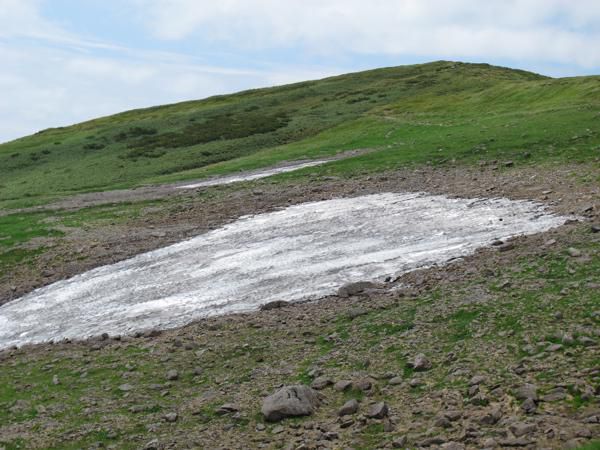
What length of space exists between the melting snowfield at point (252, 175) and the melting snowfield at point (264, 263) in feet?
51.6

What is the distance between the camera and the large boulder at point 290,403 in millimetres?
13578

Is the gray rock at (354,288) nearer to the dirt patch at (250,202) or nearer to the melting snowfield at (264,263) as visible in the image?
the melting snowfield at (264,263)

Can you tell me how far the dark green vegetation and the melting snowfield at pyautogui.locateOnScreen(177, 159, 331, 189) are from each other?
31278 mm

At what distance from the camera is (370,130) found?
6731 cm

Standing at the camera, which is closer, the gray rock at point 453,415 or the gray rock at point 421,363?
the gray rock at point 453,415

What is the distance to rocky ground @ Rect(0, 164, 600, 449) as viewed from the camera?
40.3ft

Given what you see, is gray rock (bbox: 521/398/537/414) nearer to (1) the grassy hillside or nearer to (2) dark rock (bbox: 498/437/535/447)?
(2) dark rock (bbox: 498/437/535/447)

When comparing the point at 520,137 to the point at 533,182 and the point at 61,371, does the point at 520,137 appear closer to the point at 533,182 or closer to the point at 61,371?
the point at 533,182

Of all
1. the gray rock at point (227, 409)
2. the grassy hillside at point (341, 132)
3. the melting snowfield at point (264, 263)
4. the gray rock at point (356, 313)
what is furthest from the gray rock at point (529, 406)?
the grassy hillside at point (341, 132)

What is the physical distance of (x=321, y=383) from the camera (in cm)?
1474

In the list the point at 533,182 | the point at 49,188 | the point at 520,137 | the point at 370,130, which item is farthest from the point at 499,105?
the point at 49,188

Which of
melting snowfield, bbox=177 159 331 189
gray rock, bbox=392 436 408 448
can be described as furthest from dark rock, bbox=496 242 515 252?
melting snowfield, bbox=177 159 331 189

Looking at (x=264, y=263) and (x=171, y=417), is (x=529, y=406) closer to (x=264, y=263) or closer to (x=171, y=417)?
(x=171, y=417)

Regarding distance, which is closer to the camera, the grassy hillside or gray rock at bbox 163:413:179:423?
gray rock at bbox 163:413:179:423
